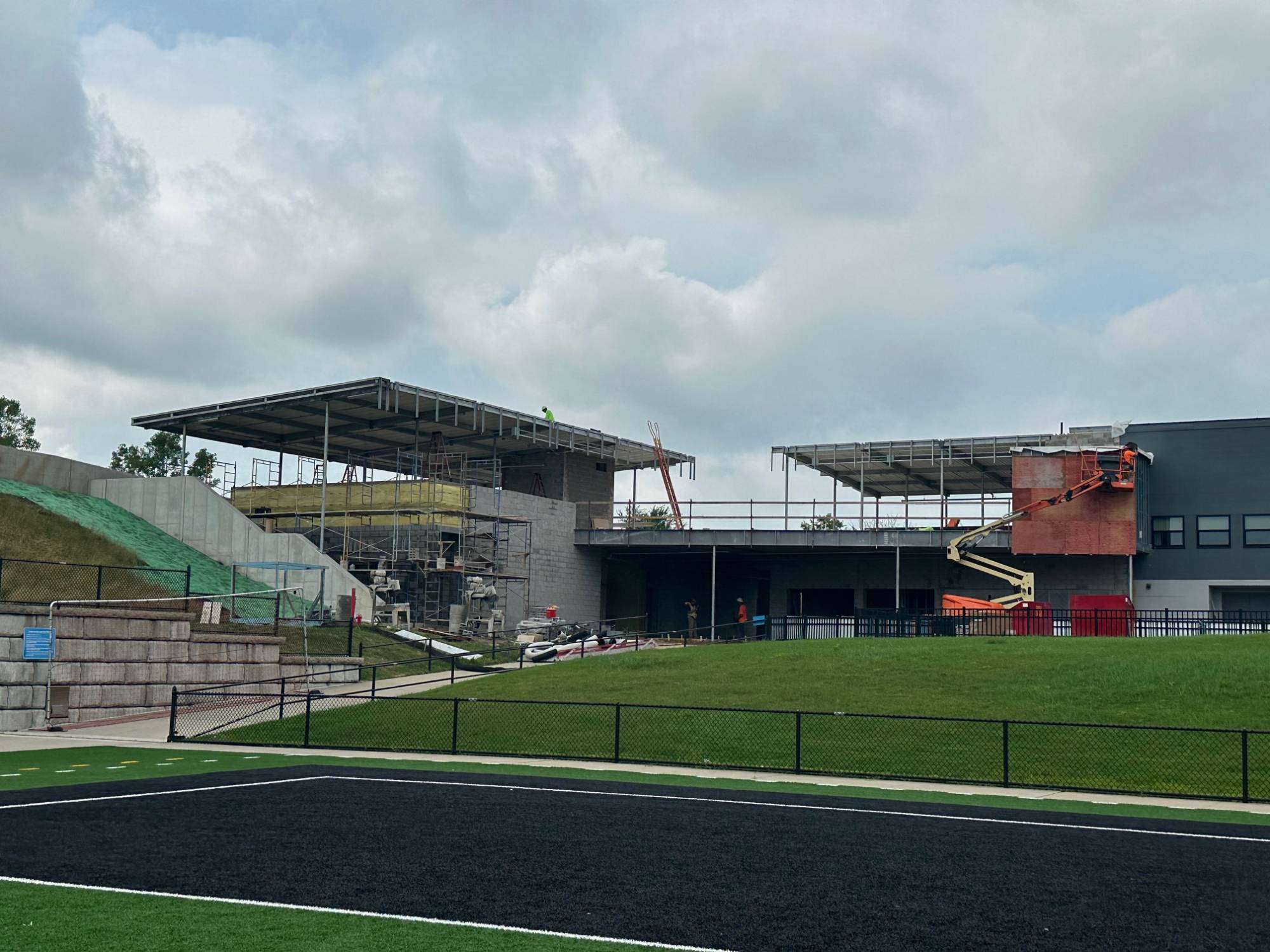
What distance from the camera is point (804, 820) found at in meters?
16.7

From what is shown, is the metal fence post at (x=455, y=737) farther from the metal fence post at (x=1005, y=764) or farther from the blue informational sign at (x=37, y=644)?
the metal fence post at (x=1005, y=764)

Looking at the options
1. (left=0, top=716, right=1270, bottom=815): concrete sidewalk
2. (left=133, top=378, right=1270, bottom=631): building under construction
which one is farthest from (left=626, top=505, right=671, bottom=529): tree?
(left=0, top=716, right=1270, bottom=815): concrete sidewalk

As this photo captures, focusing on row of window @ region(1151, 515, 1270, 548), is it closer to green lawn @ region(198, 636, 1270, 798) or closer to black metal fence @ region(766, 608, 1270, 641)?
black metal fence @ region(766, 608, 1270, 641)

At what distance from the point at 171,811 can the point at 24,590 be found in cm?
2022

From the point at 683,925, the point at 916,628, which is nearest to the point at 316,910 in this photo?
the point at 683,925

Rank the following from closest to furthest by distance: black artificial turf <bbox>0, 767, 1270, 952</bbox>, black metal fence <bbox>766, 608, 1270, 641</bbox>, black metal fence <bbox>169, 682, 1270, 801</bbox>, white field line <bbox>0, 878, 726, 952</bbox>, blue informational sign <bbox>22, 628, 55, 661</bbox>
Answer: white field line <bbox>0, 878, 726, 952</bbox> → black artificial turf <bbox>0, 767, 1270, 952</bbox> → black metal fence <bbox>169, 682, 1270, 801</bbox> → blue informational sign <bbox>22, 628, 55, 661</bbox> → black metal fence <bbox>766, 608, 1270, 641</bbox>

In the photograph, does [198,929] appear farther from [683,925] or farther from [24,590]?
[24,590]

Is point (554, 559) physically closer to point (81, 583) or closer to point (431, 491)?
point (431, 491)

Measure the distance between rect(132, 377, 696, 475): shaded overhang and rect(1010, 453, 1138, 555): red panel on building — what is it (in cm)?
1794

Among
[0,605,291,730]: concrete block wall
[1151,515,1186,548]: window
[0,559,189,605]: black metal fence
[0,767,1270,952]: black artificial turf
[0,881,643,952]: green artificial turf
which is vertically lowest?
[0,767,1270,952]: black artificial turf

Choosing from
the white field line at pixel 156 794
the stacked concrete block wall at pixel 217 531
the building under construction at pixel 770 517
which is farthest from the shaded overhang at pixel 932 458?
the white field line at pixel 156 794

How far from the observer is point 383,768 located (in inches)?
872

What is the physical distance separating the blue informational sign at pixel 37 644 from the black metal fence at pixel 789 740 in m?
3.30

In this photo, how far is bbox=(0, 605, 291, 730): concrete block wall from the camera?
27.7 metres
